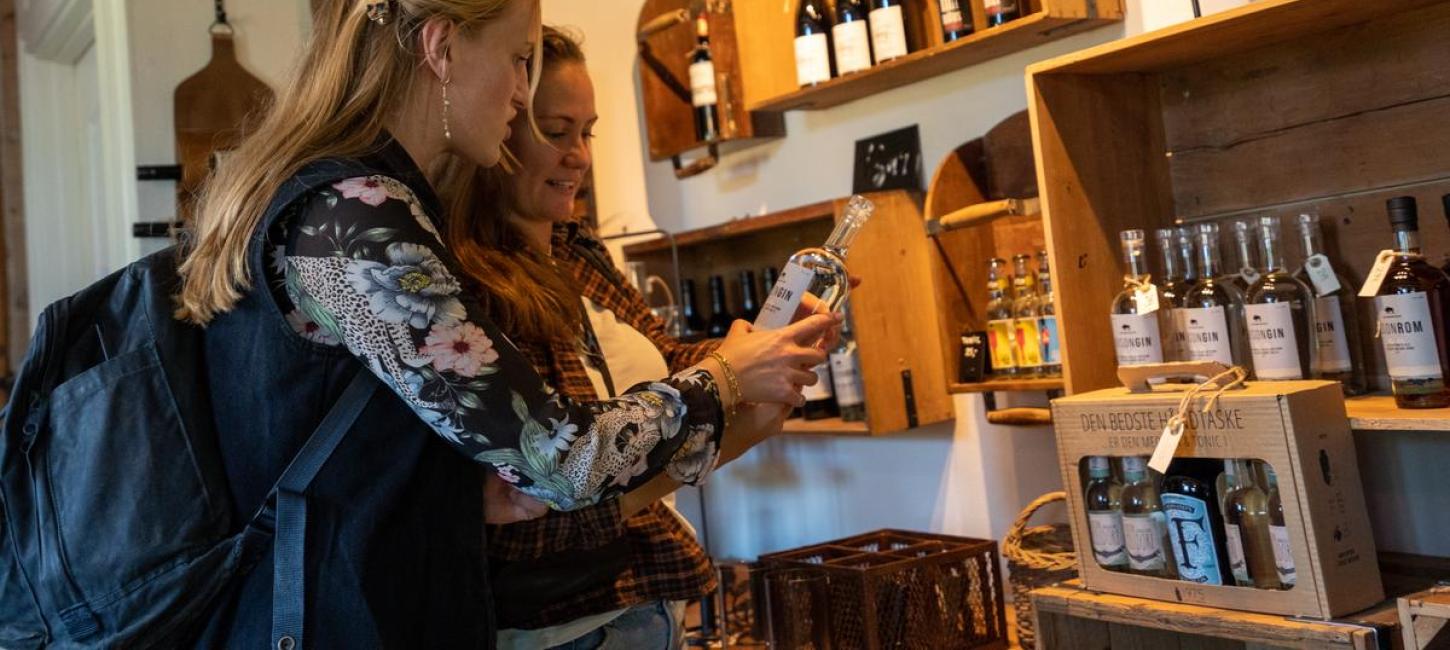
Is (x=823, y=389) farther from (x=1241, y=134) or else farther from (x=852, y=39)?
(x=1241, y=134)

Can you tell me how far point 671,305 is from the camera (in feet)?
9.28

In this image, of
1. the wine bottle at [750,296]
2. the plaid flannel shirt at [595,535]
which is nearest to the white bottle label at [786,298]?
Answer: the plaid flannel shirt at [595,535]

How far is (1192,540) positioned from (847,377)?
0.94m

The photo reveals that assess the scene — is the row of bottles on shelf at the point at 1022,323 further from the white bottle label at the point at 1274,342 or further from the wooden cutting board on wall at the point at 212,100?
the wooden cutting board on wall at the point at 212,100

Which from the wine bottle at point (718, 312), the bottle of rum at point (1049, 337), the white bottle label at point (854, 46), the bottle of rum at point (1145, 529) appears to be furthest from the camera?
the wine bottle at point (718, 312)

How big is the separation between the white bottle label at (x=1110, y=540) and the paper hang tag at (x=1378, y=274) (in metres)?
0.40

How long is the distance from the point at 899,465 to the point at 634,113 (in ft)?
3.92

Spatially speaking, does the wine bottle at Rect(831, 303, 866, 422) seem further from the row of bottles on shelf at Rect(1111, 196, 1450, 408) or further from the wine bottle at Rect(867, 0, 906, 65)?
the row of bottles on shelf at Rect(1111, 196, 1450, 408)

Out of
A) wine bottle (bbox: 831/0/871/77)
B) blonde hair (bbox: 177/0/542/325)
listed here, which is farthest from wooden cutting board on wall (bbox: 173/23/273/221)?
blonde hair (bbox: 177/0/542/325)

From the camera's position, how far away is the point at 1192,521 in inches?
57.0

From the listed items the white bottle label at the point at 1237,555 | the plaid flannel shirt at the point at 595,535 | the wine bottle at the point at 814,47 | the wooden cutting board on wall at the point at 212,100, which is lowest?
the white bottle label at the point at 1237,555

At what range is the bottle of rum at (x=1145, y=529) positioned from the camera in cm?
149

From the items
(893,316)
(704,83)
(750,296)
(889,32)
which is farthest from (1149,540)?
(704,83)

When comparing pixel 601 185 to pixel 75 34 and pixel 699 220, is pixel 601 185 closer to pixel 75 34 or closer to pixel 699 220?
pixel 699 220
